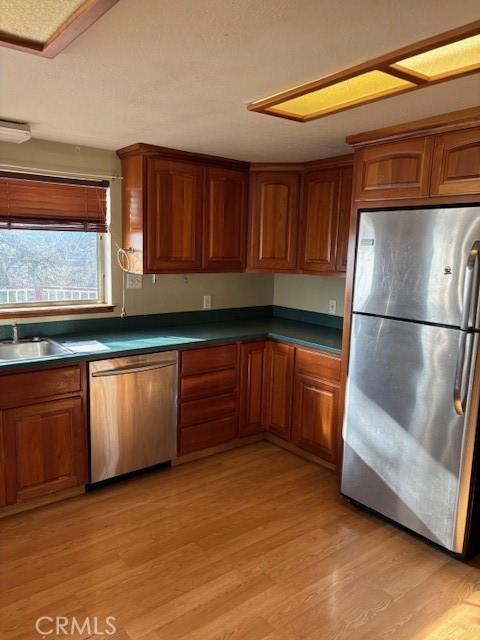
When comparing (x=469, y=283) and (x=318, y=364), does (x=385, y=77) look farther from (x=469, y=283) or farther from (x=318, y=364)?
(x=318, y=364)

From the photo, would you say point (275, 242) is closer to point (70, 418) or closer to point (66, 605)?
point (70, 418)

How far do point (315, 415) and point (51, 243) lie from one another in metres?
2.14

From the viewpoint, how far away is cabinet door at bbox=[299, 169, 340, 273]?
131 inches

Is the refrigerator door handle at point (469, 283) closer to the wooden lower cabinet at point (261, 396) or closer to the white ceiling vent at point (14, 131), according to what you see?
the wooden lower cabinet at point (261, 396)

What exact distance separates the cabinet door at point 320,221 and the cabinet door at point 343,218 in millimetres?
35

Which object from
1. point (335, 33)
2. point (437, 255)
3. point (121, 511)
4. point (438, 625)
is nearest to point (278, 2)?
point (335, 33)

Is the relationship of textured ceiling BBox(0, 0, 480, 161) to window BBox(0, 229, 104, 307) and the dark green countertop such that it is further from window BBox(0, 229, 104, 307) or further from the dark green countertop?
the dark green countertop

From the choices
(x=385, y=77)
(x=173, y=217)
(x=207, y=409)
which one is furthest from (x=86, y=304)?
(x=385, y=77)

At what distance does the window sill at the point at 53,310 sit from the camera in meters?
2.98

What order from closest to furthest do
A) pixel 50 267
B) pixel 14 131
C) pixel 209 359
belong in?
pixel 14 131 → pixel 50 267 → pixel 209 359

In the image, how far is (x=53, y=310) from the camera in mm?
3141

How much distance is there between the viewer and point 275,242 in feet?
11.9

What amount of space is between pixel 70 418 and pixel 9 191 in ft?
4.75

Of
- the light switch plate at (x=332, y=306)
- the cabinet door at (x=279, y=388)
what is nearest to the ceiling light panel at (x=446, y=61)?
the cabinet door at (x=279, y=388)
